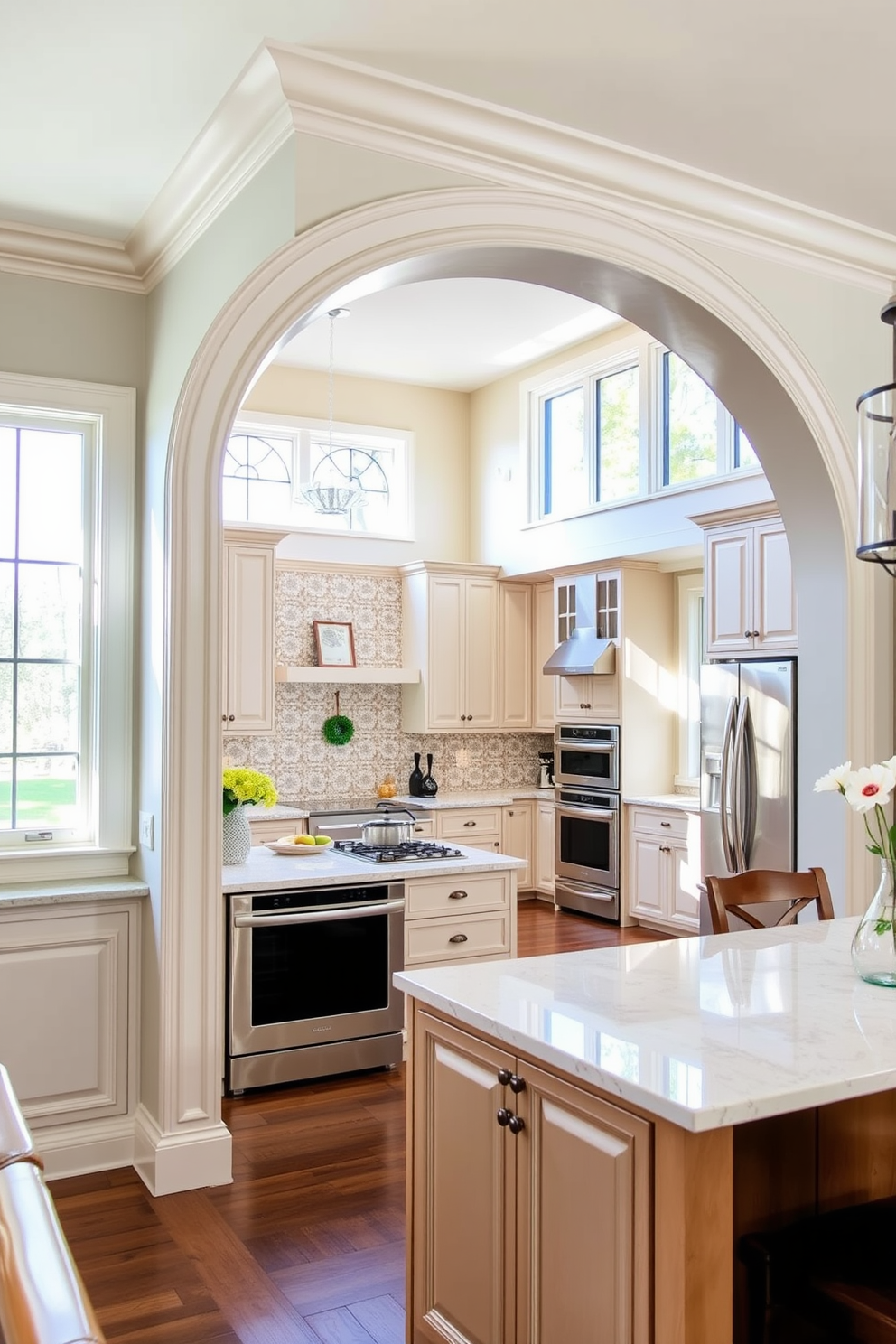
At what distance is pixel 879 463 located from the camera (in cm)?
195

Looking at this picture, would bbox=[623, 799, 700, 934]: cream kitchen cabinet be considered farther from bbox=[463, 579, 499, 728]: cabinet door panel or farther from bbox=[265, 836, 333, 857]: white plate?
bbox=[265, 836, 333, 857]: white plate

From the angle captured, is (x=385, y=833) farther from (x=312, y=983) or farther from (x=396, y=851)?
(x=312, y=983)

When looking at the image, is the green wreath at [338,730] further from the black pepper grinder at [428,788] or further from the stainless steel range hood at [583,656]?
the stainless steel range hood at [583,656]

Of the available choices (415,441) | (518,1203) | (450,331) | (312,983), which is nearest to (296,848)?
(312,983)

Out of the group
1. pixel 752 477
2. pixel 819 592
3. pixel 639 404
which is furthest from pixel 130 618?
pixel 639 404

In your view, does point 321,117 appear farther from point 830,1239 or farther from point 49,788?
point 830,1239

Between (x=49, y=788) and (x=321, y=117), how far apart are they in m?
2.27

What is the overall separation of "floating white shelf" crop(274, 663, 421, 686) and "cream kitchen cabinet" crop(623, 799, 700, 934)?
1.89 m

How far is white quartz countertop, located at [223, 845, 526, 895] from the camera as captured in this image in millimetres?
3982

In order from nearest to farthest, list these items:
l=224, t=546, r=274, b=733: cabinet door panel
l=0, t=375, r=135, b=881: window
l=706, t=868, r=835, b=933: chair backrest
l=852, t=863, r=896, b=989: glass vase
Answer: l=852, t=863, r=896, b=989: glass vase < l=706, t=868, r=835, b=933: chair backrest < l=0, t=375, r=135, b=881: window < l=224, t=546, r=274, b=733: cabinet door panel

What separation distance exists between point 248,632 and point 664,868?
3.03 meters

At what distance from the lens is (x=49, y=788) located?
12.1ft

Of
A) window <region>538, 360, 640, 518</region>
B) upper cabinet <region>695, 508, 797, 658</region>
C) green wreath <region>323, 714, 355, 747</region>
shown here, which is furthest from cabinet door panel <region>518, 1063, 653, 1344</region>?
green wreath <region>323, 714, 355, 747</region>

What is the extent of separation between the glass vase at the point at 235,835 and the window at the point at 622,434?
3.57m
